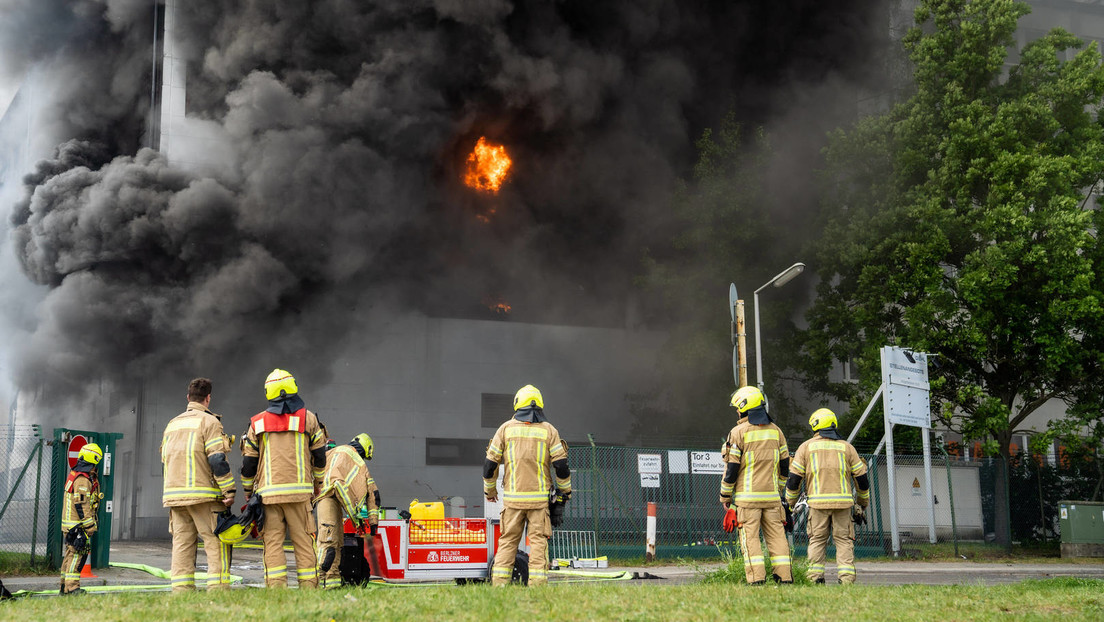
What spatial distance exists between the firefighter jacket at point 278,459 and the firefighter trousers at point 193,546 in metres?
0.37

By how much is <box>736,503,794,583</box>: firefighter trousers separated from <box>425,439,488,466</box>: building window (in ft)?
50.4

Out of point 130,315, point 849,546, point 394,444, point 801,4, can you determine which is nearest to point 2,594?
point 849,546

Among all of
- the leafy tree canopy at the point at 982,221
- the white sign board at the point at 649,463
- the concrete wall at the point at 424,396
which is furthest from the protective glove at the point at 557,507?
the concrete wall at the point at 424,396

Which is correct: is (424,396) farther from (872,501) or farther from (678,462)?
(872,501)

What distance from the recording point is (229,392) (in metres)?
21.2

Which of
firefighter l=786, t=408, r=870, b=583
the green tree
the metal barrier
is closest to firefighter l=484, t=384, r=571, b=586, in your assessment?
firefighter l=786, t=408, r=870, b=583

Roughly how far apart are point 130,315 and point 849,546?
52.5 ft

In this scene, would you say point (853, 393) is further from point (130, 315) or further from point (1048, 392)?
point (130, 315)

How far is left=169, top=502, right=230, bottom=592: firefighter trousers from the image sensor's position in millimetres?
6965

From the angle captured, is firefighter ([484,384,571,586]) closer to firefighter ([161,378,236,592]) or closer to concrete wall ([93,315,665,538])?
firefighter ([161,378,236,592])

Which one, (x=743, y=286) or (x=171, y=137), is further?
(x=743, y=286)

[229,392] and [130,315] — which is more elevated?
[130,315]

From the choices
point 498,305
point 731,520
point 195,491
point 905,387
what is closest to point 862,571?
point 905,387

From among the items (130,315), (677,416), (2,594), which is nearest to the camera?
(2,594)
